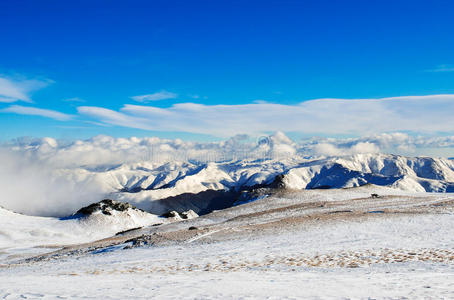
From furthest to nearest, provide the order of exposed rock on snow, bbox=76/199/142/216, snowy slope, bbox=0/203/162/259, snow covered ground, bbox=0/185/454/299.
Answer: exposed rock on snow, bbox=76/199/142/216, snowy slope, bbox=0/203/162/259, snow covered ground, bbox=0/185/454/299

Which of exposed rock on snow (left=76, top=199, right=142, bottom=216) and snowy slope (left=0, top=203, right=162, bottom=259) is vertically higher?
exposed rock on snow (left=76, top=199, right=142, bottom=216)

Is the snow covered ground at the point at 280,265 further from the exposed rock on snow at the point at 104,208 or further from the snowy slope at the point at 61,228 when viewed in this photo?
the exposed rock on snow at the point at 104,208

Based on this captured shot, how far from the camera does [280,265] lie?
61.4 feet

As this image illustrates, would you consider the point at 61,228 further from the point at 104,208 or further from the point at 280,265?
the point at 280,265

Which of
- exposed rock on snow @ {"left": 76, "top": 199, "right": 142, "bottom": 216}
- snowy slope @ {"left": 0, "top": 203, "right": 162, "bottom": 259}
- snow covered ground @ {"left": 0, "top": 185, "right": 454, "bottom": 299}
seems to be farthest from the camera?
exposed rock on snow @ {"left": 76, "top": 199, "right": 142, "bottom": 216}

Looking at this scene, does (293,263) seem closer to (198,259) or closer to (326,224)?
(198,259)

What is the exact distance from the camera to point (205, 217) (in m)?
55.5

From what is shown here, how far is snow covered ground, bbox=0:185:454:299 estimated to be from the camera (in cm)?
1239

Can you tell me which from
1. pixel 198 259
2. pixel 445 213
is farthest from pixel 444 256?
pixel 445 213

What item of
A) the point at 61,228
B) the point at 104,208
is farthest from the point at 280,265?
the point at 104,208

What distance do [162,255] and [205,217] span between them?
30781mm

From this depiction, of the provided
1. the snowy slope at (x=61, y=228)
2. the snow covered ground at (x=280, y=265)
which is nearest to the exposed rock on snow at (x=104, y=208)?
the snowy slope at (x=61, y=228)

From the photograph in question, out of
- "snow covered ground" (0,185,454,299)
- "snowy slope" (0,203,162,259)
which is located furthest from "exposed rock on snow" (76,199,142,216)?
"snow covered ground" (0,185,454,299)

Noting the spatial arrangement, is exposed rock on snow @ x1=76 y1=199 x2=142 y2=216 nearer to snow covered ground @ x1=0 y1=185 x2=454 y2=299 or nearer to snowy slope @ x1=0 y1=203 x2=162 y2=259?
snowy slope @ x1=0 y1=203 x2=162 y2=259
